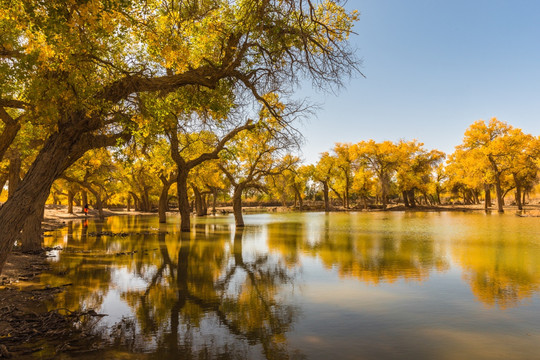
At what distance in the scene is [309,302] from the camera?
26.5 ft

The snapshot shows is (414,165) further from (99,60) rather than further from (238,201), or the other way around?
(99,60)

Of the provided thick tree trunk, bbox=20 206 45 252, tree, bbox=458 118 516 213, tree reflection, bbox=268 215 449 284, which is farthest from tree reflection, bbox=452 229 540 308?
tree, bbox=458 118 516 213

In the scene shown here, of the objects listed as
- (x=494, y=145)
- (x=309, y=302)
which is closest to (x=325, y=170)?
(x=494, y=145)

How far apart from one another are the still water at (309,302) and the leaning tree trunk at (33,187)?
2205 millimetres

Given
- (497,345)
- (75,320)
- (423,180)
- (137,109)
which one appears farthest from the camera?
(423,180)

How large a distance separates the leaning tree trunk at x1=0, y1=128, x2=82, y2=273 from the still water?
2.20m

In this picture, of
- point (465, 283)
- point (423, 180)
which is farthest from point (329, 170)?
point (465, 283)

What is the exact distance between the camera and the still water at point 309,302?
5516 millimetres

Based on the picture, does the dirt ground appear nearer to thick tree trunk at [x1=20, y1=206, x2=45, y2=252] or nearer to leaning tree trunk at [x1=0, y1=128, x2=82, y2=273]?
leaning tree trunk at [x1=0, y1=128, x2=82, y2=273]

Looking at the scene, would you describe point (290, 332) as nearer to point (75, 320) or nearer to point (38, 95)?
point (75, 320)

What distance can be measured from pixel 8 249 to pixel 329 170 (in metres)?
66.2

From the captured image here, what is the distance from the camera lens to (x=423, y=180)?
218ft

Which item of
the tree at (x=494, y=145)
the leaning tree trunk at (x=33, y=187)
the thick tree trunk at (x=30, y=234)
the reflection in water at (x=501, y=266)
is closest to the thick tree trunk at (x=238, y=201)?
the thick tree trunk at (x=30, y=234)

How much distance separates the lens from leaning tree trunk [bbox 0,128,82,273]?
605 cm
